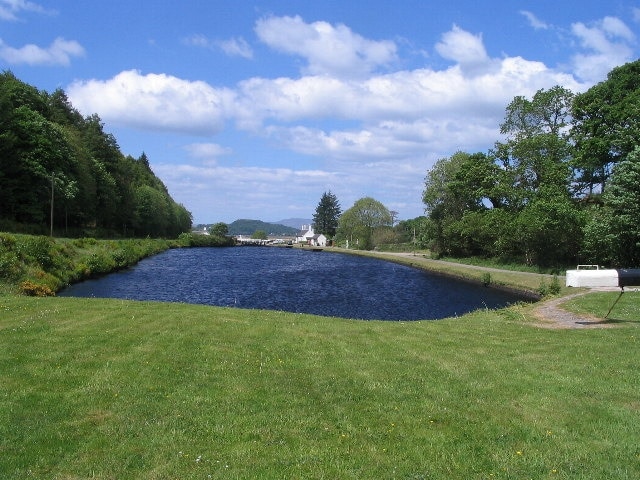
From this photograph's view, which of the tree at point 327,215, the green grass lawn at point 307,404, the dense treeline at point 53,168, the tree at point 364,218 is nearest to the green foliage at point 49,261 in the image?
the dense treeline at point 53,168

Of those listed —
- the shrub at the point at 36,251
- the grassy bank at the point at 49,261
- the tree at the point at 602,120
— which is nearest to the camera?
the grassy bank at the point at 49,261

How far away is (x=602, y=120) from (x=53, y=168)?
5872 centimetres

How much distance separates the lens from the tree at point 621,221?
1148 inches

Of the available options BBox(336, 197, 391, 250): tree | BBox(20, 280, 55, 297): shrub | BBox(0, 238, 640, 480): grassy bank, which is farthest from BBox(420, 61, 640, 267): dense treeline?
BBox(336, 197, 391, 250): tree

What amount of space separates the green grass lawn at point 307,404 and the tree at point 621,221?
1988cm

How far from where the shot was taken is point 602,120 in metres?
47.3

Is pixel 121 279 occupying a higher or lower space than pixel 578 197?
lower

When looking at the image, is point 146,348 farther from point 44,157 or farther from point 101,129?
point 101,129

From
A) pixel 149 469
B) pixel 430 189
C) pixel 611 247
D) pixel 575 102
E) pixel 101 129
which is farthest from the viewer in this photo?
pixel 101 129

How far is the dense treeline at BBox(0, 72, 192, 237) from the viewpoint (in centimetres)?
5422

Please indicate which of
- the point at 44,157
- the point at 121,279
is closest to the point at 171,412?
the point at 121,279

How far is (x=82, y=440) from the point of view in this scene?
6168 mm

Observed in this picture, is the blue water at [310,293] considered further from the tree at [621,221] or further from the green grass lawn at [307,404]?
the green grass lawn at [307,404]

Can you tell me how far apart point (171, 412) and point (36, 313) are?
32.1ft
